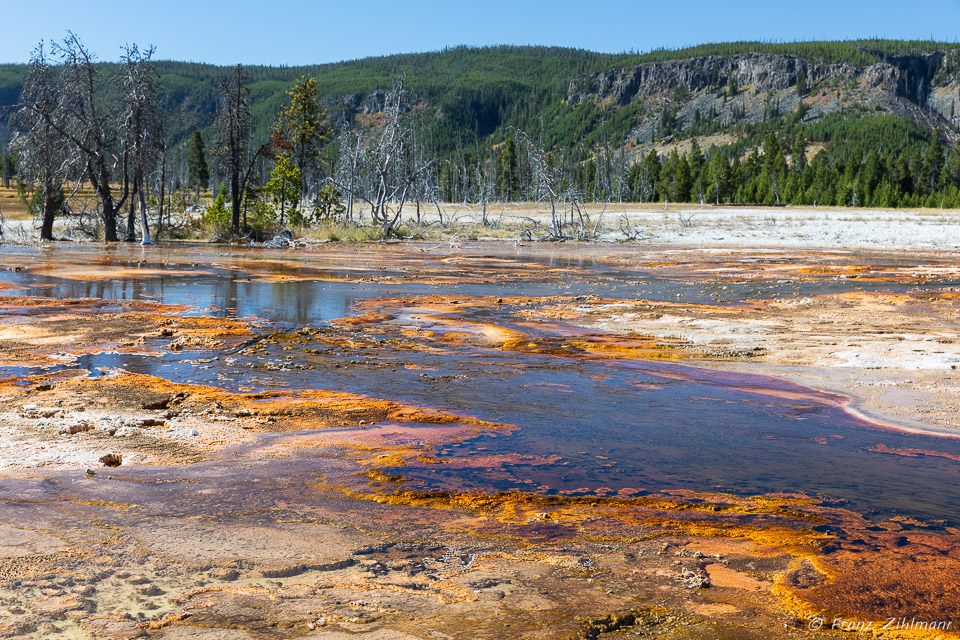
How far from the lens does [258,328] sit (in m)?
10.8

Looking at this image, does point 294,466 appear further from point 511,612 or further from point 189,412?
point 511,612

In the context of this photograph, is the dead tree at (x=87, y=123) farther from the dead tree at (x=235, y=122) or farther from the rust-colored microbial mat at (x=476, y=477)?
the rust-colored microbial mat at (x=476, y=477)

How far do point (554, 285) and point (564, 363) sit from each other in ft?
29.9

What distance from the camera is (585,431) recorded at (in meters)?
6.03

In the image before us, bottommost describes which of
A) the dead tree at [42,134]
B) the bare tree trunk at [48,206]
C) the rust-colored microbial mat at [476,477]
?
the rust-colored microbial mat at [476,477]

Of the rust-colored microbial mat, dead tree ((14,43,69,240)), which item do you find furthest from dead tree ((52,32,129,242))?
the rust-colored microbial mat

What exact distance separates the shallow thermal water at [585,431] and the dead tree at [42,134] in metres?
23.8

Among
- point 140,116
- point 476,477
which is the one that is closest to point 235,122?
point 140,116

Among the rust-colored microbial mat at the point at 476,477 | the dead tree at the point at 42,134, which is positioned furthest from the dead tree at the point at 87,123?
the rust-colored microbial mat at the point at 476,477

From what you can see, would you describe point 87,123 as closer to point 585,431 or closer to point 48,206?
point 48,206

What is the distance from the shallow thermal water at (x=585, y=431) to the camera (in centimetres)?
478

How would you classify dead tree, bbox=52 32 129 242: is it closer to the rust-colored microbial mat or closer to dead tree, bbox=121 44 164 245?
dead tree, bbox=121 44 164 245

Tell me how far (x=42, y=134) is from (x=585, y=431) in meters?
32.0

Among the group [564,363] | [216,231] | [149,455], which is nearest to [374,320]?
[564,363]
